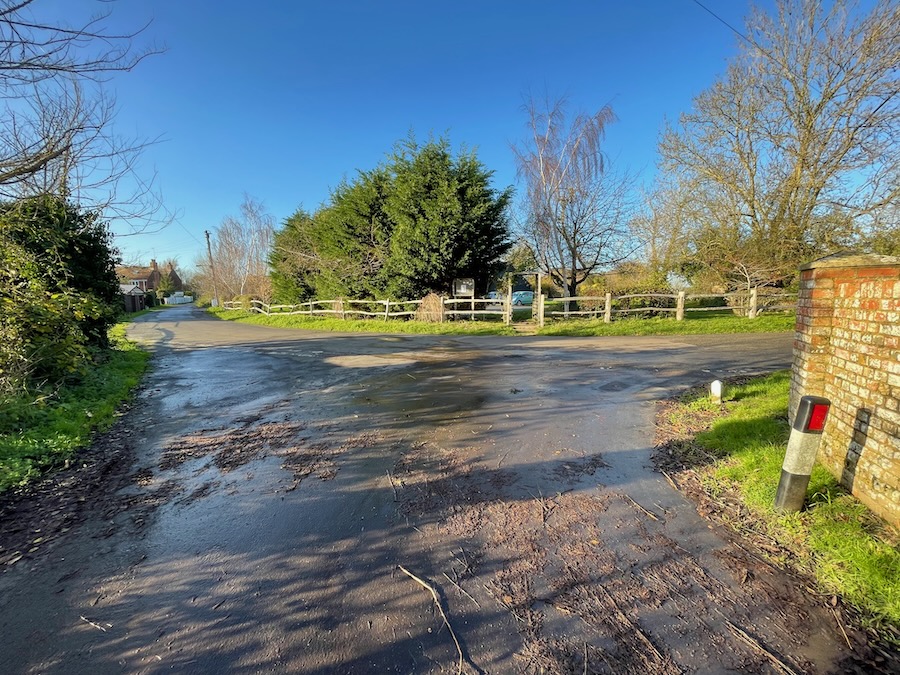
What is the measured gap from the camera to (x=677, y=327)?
14.4 metres

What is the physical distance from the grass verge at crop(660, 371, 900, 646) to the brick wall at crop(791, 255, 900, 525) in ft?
0.76

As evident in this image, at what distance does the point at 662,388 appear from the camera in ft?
21.9

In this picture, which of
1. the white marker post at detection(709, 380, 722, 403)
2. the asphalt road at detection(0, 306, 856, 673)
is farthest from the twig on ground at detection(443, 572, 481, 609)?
the white marker post at detection(709, 380, 722, 403)

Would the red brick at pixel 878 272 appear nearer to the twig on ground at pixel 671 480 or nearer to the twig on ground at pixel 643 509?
the twig on ground at pixel 671 480

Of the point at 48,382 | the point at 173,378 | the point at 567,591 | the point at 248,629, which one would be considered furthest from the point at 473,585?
the point at 173,378

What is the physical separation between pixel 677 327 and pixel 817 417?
1303 cm

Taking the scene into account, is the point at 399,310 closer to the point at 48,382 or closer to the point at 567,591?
the point at 48,382

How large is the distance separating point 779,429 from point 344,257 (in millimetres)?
19730

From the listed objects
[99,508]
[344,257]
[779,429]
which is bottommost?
[99,508]

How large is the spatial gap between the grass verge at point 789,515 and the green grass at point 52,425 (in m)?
6.28

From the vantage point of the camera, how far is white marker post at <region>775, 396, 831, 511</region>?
2.75m

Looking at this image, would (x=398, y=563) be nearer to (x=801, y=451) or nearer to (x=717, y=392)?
(x=801, y=451)

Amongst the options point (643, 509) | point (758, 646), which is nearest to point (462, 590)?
point (758, 646)

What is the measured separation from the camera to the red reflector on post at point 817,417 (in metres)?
2.74
